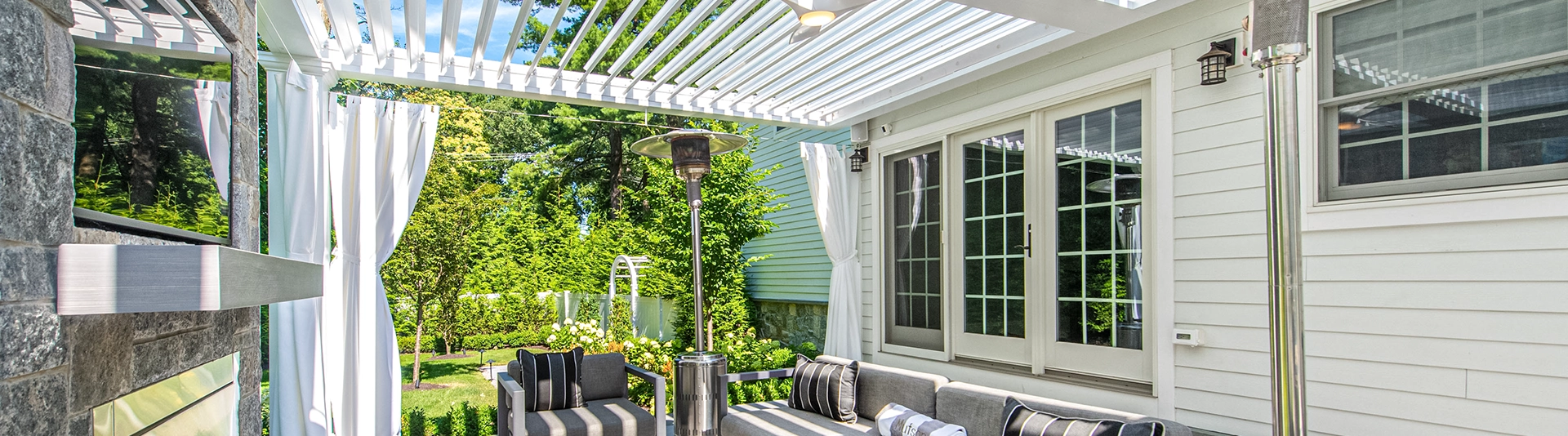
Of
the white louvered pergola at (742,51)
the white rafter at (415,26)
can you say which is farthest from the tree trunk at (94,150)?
the white rafter at (415,26)

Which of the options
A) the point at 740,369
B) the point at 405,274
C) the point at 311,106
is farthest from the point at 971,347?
the point at 405,274

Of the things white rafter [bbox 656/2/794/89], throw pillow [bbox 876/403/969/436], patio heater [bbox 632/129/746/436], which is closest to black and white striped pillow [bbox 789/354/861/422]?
throw pillow [bbox 876/403/969/436]

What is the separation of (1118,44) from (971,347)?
6.57 feet

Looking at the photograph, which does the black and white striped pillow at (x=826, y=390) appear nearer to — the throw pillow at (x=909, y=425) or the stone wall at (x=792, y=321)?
the throw pillow at (x=909, y=425)

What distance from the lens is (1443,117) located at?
2.90 m

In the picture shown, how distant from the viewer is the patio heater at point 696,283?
4055mm

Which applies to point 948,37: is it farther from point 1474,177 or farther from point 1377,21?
point 1474,177

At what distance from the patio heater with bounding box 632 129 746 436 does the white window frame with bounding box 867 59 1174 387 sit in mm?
1626

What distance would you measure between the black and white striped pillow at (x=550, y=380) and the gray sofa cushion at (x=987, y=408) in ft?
7.11

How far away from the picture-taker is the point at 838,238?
611 centimetres

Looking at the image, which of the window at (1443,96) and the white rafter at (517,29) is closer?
the window at (1443,96)

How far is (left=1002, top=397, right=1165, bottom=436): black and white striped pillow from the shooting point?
301 cm

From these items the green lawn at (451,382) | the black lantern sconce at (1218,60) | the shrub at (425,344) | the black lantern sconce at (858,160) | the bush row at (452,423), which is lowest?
the green lawn at (451,382)

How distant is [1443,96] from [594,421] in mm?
4039
